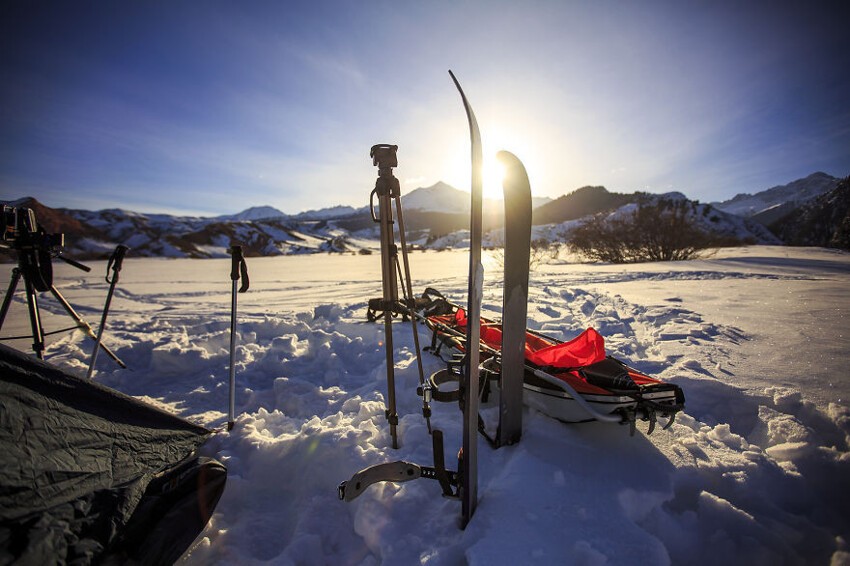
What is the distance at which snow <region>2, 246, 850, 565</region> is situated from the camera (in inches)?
63.4

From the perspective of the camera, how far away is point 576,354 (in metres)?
2.66

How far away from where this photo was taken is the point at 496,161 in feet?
6.89

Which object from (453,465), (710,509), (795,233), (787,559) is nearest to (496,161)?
(453,465)

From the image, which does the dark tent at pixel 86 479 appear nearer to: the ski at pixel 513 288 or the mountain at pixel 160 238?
the ski at pixel 513 288

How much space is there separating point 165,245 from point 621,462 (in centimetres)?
4995

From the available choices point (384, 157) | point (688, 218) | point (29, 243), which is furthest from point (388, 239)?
point (688, 218)

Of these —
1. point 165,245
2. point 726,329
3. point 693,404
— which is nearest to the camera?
point 693,404

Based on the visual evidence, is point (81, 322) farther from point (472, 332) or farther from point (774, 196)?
point (774, 196)

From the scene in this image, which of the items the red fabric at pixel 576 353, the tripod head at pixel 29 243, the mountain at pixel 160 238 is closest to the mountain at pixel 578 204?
the mountain at pixel 160 238

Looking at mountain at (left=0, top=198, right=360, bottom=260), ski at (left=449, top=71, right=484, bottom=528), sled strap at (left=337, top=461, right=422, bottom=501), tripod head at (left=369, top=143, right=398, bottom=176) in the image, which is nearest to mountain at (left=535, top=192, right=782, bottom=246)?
tripod head at (left=369, top=143, right=398, bottom=176)

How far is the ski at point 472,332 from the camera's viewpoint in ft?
5.04

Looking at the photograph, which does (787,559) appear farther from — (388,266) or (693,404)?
(388,266)

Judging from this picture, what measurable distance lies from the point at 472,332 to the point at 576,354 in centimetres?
152

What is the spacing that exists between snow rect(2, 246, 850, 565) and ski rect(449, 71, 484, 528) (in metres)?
0.17
